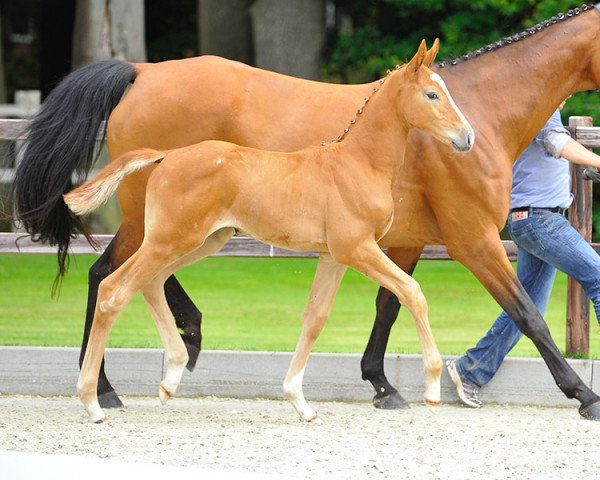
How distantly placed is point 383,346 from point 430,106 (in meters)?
1.78

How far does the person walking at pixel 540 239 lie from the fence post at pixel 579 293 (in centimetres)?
50

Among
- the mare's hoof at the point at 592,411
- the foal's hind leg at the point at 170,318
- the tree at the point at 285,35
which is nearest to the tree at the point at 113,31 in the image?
the tree at the point at 285,35

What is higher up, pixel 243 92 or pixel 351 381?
pixel 243 92

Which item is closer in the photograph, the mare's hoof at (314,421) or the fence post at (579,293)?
the mare's hoof at (314,421)

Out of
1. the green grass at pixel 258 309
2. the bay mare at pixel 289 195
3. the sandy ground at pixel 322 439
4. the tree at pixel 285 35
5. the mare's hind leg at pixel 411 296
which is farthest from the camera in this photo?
the tree at pixel 285 35

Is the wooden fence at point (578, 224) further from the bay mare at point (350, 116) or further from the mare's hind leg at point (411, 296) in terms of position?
the mare's hind leg at point (411, 296)

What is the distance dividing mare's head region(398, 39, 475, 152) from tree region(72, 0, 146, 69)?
398 inches

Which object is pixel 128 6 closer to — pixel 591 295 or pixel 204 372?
pixel 204 372

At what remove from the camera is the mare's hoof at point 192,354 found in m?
7.39

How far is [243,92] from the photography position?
7.12m

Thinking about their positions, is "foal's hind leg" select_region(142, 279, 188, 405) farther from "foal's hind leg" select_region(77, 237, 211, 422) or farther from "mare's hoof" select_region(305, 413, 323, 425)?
"mare's hoof" select_region(305, 413, 323, 425)

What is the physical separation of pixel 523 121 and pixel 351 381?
1.91 meters

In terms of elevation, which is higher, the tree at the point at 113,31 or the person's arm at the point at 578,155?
the person's arm at the point at 578,155

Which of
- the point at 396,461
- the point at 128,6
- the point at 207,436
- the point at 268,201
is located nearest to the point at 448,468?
the point at 396,461
